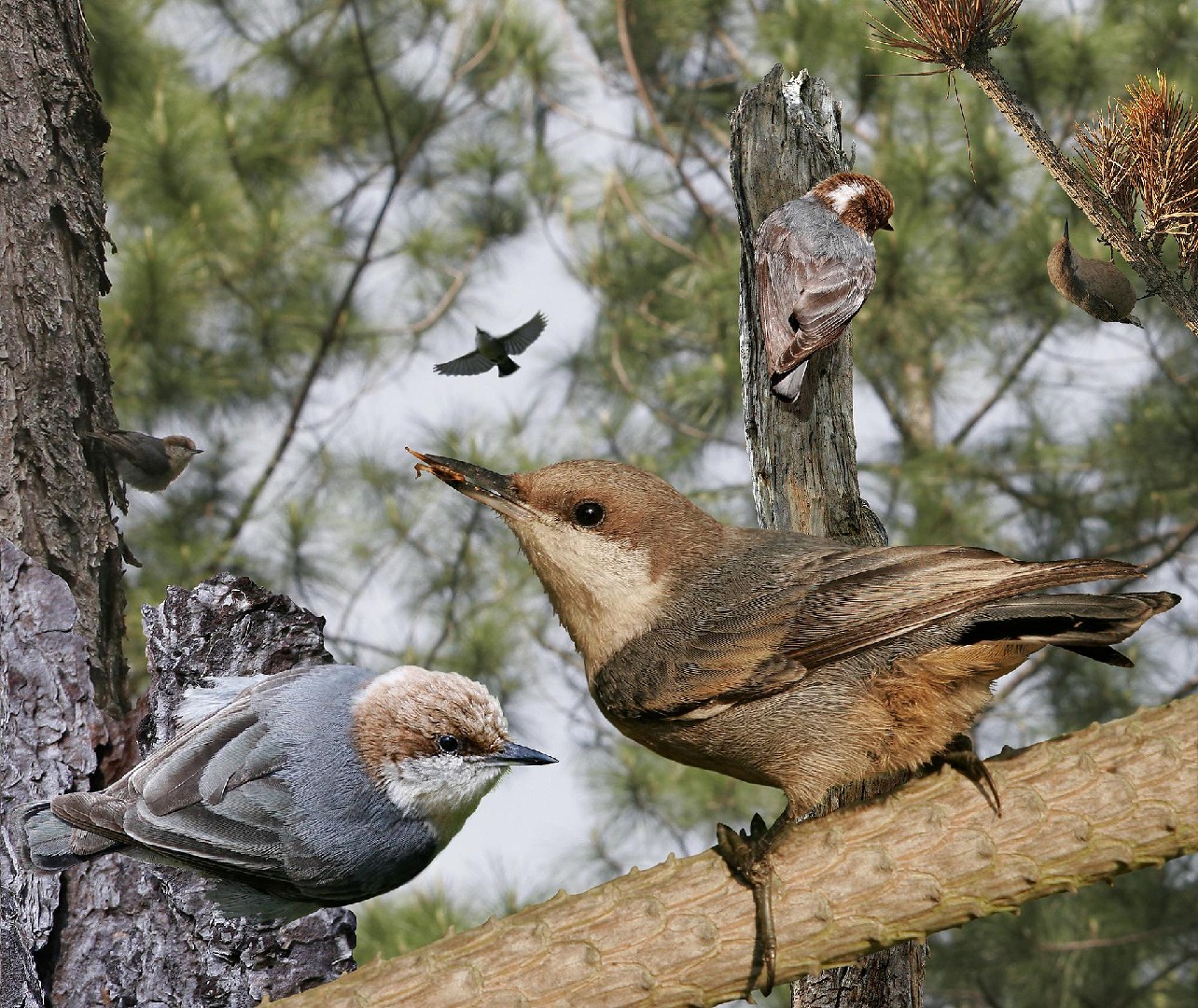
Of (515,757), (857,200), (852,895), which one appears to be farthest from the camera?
(857,200)

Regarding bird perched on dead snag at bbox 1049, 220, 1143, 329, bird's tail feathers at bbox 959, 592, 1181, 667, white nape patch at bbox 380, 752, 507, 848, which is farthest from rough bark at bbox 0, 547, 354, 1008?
bird perched on dead snag at bbox 1049, 220, 1143, 329

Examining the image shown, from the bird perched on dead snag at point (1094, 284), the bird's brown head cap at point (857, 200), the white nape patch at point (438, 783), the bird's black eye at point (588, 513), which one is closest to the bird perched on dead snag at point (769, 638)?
the bird's black eye at point (588, 513)

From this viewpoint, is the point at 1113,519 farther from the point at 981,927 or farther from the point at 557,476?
the point at 557,476

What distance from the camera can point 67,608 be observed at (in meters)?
1.50

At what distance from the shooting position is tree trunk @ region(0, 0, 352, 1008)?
1413 mm

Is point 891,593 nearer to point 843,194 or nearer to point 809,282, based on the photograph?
point 809,282

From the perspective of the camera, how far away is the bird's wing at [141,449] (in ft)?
5.33

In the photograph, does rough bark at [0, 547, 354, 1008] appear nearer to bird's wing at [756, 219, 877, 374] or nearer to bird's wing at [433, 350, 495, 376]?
bird's wing at [433, 350, 495, 376]

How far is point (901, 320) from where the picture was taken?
12.9 ft

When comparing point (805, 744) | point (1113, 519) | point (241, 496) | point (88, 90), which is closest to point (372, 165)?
point (241, 496)

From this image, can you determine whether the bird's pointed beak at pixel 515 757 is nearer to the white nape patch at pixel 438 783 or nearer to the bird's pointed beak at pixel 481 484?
the white nape patch at pixel 438 783

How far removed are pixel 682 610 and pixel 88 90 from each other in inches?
37.6

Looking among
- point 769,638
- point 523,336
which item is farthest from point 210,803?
point 523,336

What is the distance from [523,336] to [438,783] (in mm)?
591
